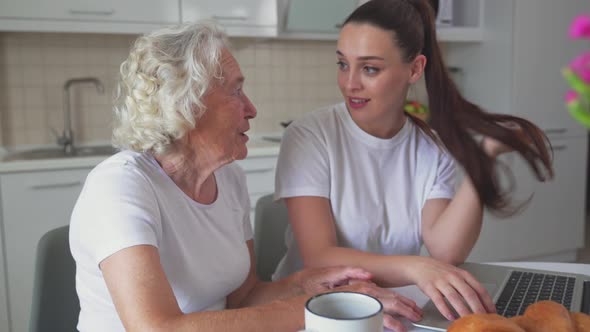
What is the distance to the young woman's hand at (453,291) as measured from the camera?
0.91m

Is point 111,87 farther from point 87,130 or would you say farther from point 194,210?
point 194,210

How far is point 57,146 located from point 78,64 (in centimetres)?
41

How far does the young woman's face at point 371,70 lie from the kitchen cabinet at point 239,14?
140cm

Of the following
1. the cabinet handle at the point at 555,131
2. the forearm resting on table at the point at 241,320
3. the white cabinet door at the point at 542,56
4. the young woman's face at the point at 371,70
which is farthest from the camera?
the cabinet handle at the point at 555,131

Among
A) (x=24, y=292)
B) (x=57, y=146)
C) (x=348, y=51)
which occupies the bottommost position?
(x=24, y=292)

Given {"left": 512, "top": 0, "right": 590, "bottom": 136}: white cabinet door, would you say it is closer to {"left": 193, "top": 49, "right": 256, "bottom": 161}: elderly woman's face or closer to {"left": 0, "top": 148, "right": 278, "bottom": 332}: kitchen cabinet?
{"left": 0, "top": 148, "right": 278, "bottom": 332}: kitchen cabinet

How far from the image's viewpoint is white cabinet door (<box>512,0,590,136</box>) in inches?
130

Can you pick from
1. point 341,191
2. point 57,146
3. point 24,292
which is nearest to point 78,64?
point 57,146

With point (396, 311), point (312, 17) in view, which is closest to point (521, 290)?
point (396, 311)

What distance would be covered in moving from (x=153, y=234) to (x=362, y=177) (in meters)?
0.66

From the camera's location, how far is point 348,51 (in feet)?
4.35

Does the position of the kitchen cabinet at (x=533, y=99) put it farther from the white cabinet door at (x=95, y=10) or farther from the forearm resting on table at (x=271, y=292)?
the forearm resting on table at (x=271, y=292)

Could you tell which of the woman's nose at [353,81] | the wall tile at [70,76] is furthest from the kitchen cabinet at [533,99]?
the woman's nose at [353,81]

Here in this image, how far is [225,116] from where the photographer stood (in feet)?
3.67
